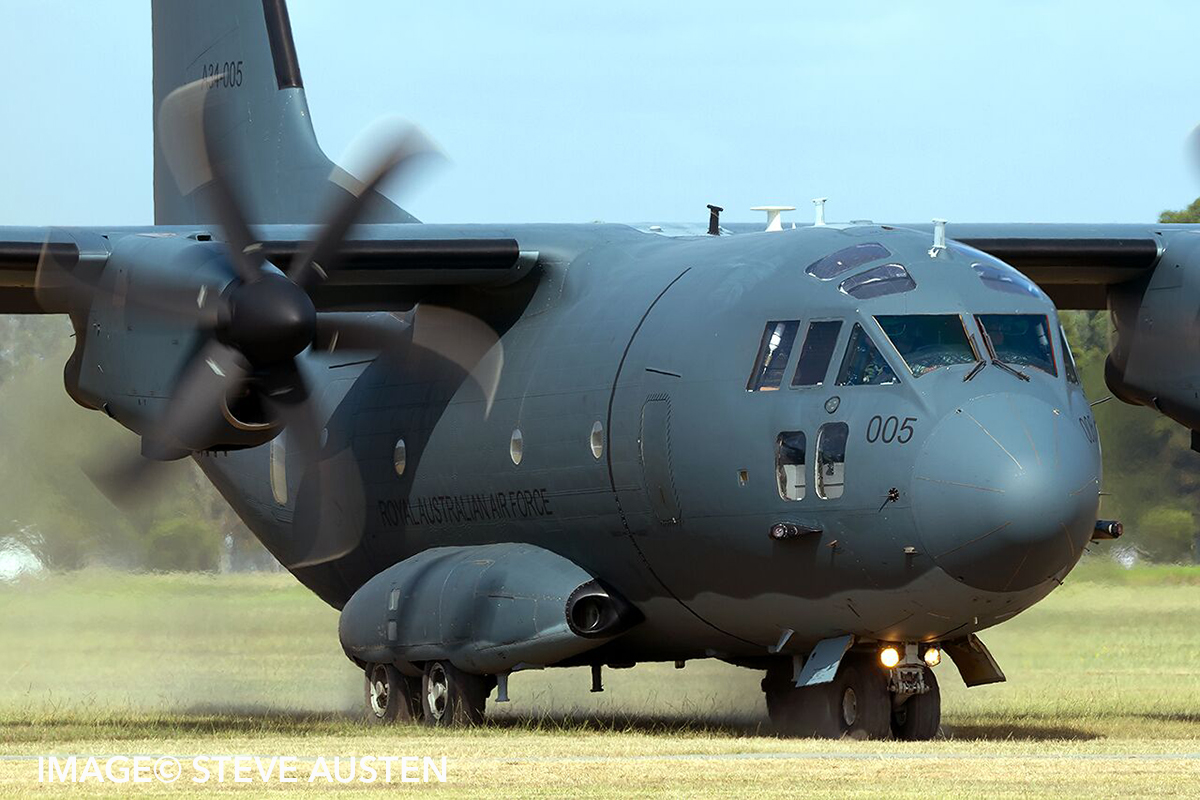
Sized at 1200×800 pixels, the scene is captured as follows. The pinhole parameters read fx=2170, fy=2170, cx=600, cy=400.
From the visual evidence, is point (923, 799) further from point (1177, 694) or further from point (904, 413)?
point (1177, 694)

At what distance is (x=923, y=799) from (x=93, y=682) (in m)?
14.2

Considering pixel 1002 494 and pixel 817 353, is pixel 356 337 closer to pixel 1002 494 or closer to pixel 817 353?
pixel 817 353

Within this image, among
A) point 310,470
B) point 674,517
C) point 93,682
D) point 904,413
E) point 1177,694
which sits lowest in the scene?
point 93,682

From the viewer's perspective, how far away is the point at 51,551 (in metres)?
25.6

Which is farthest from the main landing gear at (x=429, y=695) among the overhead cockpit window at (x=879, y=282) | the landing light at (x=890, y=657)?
the overhead cockpit window at (x=879, y=282)

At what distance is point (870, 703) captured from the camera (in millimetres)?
15648

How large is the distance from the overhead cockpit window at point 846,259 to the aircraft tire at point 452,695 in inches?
178

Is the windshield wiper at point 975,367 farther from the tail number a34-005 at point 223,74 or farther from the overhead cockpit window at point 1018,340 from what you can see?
the tail number a34-005 at point 223,74

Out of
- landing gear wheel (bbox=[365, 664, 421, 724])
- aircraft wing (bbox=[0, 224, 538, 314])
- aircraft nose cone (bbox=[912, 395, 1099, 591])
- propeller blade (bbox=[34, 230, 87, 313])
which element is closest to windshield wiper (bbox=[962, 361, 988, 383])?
aircraft nose cone (bbox=[912, 395, 1099, 591])

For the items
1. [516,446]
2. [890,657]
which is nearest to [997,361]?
[890,657]

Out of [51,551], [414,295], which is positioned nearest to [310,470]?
[414,295]

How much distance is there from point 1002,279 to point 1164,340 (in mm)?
4213

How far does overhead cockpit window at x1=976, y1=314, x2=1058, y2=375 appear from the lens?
49.1 feet

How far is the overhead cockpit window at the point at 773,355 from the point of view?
15.4 meters
